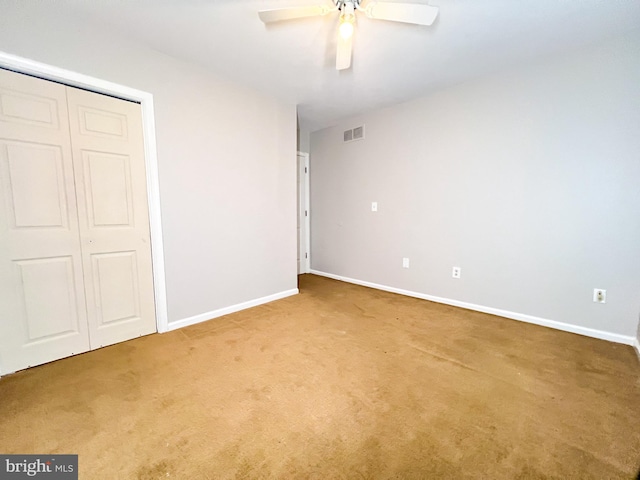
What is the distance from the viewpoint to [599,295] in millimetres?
2180

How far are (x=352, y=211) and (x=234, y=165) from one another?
6.13ft

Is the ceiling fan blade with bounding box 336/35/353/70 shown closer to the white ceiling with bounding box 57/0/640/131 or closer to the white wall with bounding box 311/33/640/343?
the white ceiling with bounding box 57/0/640/131

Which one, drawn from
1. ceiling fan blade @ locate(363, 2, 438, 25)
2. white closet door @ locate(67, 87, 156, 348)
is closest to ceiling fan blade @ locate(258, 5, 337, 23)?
ceiling fan blade @ locate(363, 2, 438, 25)

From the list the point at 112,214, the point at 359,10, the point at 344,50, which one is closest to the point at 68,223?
the point at 112,214

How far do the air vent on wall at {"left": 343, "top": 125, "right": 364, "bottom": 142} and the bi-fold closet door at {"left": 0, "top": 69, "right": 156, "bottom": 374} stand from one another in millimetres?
2604

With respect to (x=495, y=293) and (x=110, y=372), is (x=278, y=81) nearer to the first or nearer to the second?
(x=110, y=372)

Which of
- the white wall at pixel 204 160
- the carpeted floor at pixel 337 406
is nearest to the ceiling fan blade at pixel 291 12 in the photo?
the white wall at pixel 204 160

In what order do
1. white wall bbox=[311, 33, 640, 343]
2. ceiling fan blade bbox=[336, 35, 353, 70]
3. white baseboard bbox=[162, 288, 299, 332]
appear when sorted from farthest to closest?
white baseboard bbox=[162, 288, 299, 332], white wall bbox=[311, 33, 640, 343], ceiling fan blade bbox=[336, 35, 353, 70]

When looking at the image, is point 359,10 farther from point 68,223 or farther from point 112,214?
point 68,223

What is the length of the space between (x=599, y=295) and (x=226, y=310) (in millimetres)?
3442

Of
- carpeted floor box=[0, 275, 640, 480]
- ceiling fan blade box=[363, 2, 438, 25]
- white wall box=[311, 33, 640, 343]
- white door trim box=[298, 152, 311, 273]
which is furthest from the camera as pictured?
white door trim box=[298, 152, 311, 273]

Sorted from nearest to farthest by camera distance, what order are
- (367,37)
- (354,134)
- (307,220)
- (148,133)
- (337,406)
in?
1. (337,406)
2. (367,37)
3. (148,133)
4. (354,134)
5. (307,220)

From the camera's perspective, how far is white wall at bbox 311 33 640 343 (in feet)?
6.78

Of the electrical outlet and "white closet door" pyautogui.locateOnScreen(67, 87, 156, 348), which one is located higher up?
"white closet door" pyautogui.locateOnScreen(67, 87, 156, 348)
